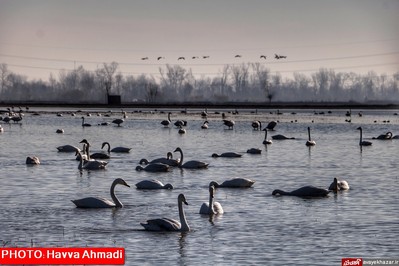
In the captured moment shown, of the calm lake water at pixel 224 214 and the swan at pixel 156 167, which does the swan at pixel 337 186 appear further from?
the swan at pixel 156 167

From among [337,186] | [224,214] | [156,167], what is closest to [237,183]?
[337,186]

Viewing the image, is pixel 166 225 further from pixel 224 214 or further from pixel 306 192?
pixel 306 192

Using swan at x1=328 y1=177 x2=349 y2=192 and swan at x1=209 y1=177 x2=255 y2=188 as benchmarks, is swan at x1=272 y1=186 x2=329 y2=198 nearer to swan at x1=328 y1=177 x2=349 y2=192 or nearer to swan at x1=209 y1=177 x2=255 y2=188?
swan at x1=328 y1=177 x2=349 y2=192

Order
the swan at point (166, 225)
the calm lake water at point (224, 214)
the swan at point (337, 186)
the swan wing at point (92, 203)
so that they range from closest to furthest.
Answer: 1. the calm lake water at point (224, 214)
2. the swan at point (166, 225)
3. the swan wing at point (92, 203)
4. the swan at point (337, 186)

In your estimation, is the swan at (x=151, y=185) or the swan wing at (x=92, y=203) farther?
the swan at (x=151, y=185)

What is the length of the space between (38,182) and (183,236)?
14.2m

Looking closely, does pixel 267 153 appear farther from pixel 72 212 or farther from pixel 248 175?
pixel 72 212

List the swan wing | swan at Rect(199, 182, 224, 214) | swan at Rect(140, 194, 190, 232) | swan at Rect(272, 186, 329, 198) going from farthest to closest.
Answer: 1. swan at Rect(272, 186, 329, 198)
2. the swan wing
3. swan at Rect(199, 182, 224, 214)
4. swan at Rect(140, 194, 190, 232)

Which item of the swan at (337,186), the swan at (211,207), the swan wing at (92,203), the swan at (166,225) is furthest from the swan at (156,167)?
the swan at (166,225)

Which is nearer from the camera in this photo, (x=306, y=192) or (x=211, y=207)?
(x=211, y=207)

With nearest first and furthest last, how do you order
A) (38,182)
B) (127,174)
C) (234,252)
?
(234,252), (38,182), (127,174)

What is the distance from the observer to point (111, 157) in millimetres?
50719

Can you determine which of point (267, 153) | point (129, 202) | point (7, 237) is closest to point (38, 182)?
point (129, 202)

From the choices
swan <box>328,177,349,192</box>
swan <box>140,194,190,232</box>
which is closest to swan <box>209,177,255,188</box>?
swan <box>328,177,349,192</box>
